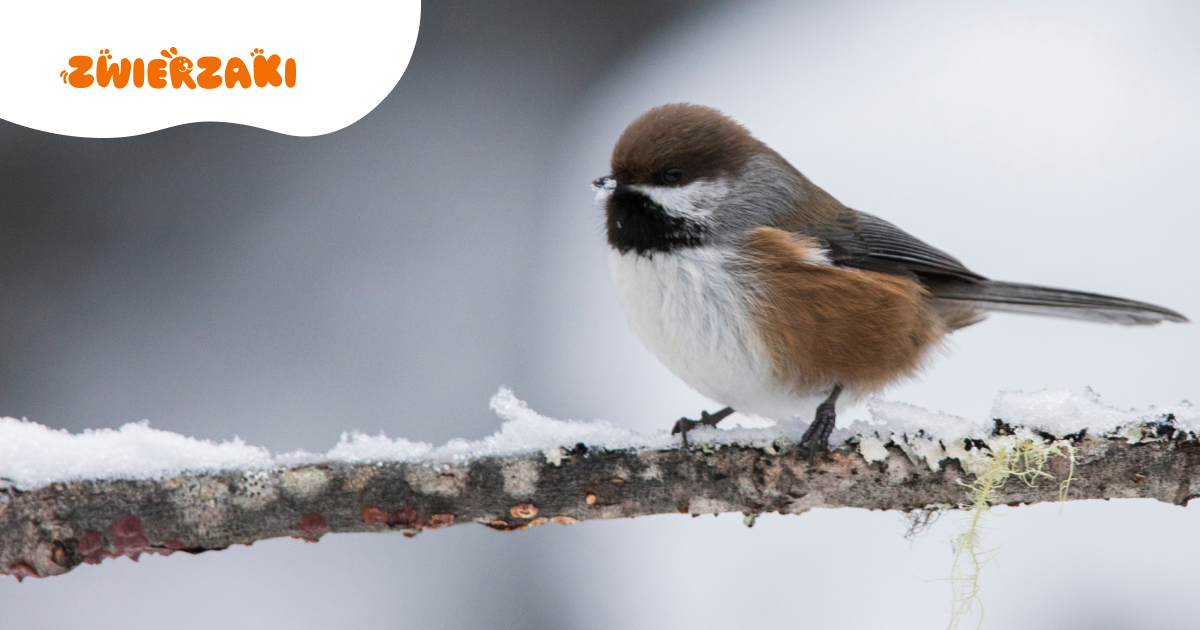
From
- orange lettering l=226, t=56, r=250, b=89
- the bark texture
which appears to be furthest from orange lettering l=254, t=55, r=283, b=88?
the bark texture

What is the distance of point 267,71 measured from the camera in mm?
3016

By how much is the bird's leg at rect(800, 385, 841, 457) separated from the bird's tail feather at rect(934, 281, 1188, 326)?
2.74 ft

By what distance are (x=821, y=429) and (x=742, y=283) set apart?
0.47m

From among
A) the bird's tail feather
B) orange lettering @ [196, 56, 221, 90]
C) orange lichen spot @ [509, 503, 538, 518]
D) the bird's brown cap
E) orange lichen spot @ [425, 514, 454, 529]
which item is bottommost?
orange lichen spot @ [509, 503, 538, 518]

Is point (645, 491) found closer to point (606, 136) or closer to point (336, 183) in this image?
point (606, 136)

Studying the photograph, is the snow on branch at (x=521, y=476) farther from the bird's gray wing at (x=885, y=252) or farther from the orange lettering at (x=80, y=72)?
the orange lettering at (x=80, y=72)

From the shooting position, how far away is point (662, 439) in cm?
193

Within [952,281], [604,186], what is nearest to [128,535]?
[604,186]

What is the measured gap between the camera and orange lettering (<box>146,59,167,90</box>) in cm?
293

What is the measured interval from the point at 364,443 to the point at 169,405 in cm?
231

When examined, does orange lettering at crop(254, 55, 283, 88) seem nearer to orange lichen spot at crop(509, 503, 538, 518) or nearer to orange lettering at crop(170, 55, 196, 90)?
orange lettering at crop(170, 55, 196, 90)

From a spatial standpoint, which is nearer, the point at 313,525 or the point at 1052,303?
the point at 313,525

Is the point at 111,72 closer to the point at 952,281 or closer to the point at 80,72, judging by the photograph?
the point at 80,72

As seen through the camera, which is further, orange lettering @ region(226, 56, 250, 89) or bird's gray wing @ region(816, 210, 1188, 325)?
orange lettering @ region(226, 56, 250, 89)
